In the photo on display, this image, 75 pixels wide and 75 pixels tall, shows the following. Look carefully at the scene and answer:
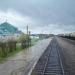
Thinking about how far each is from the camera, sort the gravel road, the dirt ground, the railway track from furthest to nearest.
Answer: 1. the dirt ground
2. the gravel road
3. the railway track

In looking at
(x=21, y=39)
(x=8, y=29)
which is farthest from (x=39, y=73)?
(x=8, y=29)

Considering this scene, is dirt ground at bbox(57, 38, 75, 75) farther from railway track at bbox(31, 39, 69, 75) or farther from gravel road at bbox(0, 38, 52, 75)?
gravel road at bbox(0, 38, 52, 75)

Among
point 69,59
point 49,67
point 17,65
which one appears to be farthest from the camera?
point 69,59

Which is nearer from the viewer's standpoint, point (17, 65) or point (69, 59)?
point (17, 65)

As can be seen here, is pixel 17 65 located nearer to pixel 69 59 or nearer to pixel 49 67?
pixel 49 67

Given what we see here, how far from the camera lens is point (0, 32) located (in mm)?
62375

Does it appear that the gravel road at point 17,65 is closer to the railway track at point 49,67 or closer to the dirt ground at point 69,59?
the railway track at point 49,67

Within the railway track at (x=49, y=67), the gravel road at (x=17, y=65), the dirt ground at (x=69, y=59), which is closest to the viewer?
the railway track at (x=49, y=67)

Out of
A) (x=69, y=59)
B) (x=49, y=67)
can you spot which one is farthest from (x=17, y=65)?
(x=69, y=59)

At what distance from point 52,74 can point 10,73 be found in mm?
2832

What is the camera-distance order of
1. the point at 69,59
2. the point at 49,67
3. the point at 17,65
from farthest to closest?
the point at 69,59
the point at 17,65
the point at 49,67

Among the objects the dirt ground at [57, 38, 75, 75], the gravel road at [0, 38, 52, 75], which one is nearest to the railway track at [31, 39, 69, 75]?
the dirt ground at [57, 38, 75, 75]

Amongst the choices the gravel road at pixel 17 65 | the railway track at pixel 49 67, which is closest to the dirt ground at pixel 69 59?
the railway track at pixel 49 67

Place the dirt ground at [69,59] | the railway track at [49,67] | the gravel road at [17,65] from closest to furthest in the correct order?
the railway track at [49,67] → the gravel road at [17,65] → the dirt ground at [69,59]
